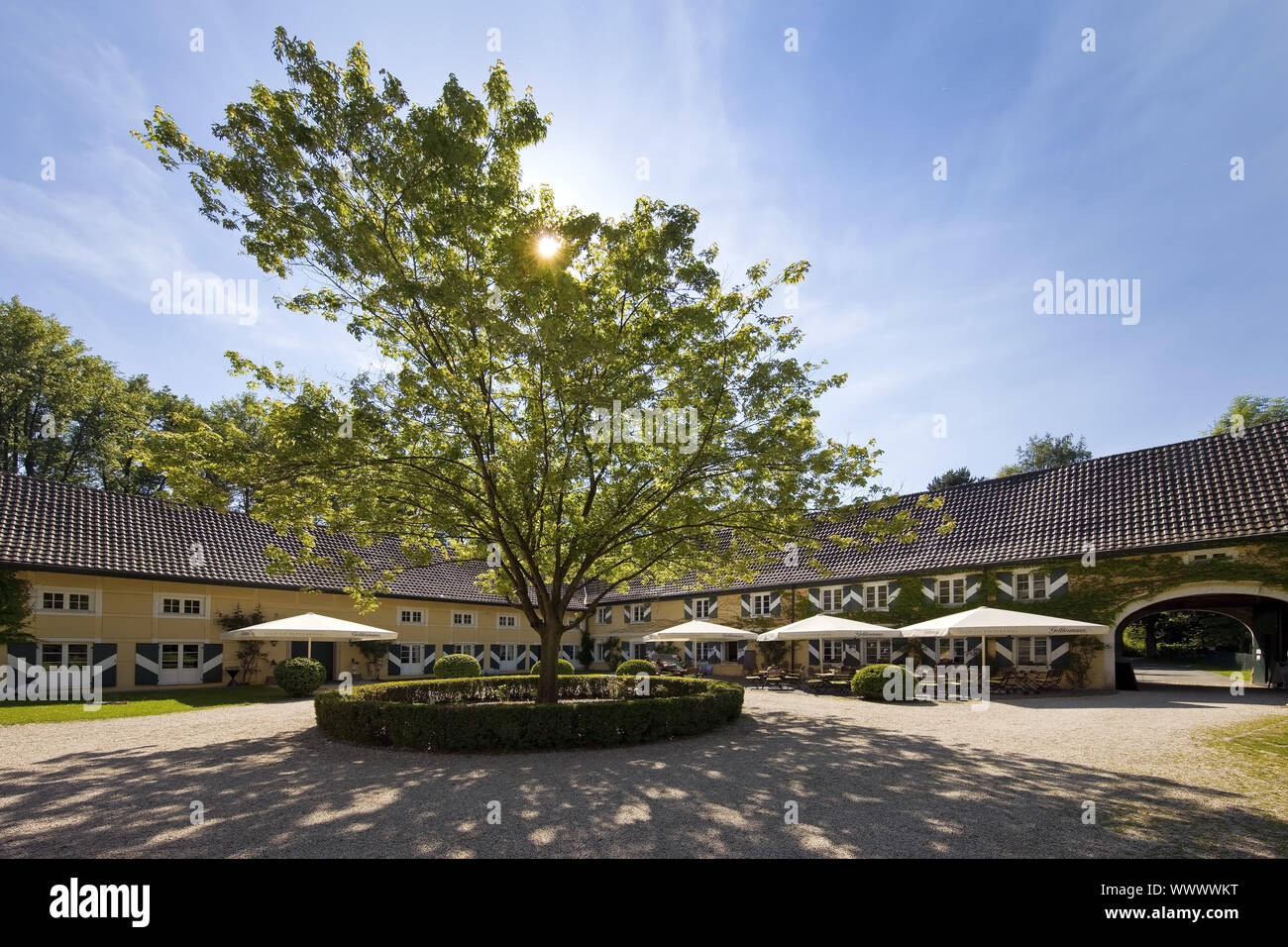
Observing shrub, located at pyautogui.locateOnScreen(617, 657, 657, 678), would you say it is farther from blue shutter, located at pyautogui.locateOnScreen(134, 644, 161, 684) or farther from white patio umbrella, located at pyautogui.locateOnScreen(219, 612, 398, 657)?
blue shutter, located at pyautogui.locateOnScreen(134, 644, 161, 684)

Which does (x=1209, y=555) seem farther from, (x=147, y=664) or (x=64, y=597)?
(x=64, y=597)

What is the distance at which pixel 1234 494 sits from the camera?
18906 millimetres

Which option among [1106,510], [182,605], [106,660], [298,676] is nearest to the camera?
[298,676]

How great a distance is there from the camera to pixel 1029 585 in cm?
2161

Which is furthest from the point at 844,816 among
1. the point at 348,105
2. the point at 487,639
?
the point at 487,639

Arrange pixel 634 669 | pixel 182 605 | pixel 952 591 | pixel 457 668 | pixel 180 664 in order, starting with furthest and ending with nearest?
1. pixel 457 668
2. pixel 952 591
3. pixel 182 605
4. pixel 180 664
5. pixel 634 669

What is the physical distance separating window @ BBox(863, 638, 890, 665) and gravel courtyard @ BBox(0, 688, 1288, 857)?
1181cm

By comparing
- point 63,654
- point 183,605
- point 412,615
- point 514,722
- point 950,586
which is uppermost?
point 950,586

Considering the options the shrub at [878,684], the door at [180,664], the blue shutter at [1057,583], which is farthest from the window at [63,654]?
the blue shutter at [1057,583]

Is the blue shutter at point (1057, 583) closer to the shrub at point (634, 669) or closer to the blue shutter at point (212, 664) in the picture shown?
the shrub at point (634, 669)

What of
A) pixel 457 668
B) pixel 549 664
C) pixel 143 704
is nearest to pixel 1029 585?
pixel 549 664

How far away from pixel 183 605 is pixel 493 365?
17.9 metres
